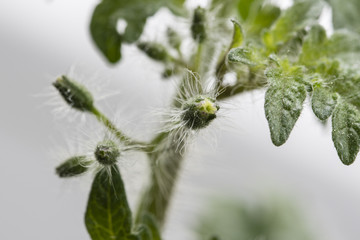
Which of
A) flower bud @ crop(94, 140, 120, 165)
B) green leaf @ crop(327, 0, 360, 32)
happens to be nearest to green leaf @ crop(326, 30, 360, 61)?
green leaf @ crop(327, 0, 360, 32)

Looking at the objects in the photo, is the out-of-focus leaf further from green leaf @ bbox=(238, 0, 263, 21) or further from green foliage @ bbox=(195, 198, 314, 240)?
green foliage @ bbox=(195, 198, 314, 240)

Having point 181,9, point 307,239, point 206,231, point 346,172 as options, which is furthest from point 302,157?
point 181,9

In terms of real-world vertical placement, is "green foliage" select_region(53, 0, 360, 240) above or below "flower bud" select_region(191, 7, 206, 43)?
below

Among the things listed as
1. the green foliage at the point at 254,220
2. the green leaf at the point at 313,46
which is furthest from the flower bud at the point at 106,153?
the green foliage at the point at 254,220

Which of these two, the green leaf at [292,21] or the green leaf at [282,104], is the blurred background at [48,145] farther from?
the green leaf at [282,104]

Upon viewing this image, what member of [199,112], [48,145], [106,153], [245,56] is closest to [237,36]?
[245,56]

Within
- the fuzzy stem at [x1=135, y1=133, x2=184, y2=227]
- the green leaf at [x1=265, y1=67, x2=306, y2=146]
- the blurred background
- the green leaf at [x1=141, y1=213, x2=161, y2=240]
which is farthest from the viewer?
the blurred background
